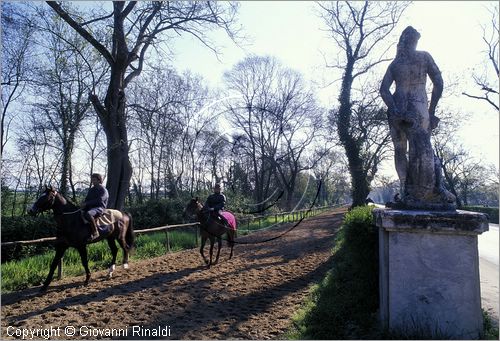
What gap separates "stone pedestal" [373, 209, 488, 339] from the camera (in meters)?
4.04

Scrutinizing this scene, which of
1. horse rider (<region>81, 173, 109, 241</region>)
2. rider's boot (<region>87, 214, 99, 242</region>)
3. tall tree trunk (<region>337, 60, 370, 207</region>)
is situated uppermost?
tall tree trunk (<region>337, 60, 370, 207</region>)

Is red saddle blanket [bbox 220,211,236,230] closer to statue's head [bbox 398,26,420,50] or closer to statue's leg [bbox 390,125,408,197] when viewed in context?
statue's leg [bbox 390,125,408,197]

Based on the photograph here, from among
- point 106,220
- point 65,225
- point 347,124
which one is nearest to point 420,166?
point 65,225

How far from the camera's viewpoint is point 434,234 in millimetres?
4168

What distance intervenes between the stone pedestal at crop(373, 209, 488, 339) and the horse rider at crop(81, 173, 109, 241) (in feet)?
19.7

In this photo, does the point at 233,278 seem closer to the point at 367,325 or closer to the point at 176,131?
the point at 367,325

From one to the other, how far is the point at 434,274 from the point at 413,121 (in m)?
1.96

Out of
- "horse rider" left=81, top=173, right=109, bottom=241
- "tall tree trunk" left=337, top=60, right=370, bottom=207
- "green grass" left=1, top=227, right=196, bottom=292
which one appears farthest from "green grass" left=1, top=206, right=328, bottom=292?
"tall tree trunk" left=337, top=60, right=370, bottom=207

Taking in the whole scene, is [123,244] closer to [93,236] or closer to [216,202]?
[93,236]

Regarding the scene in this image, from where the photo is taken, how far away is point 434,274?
4113 millimetres

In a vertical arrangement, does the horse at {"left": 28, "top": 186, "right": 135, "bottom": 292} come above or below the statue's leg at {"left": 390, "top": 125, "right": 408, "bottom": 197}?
below

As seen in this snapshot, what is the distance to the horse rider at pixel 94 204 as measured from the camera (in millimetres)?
7715

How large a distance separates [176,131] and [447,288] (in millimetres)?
11477

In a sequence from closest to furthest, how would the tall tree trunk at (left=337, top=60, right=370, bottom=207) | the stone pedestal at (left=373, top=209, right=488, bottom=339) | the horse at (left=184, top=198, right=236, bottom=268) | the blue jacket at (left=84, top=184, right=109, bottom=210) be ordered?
the stone pedestal at (left=373, top=209, right=488, bottom=339)
the blue jacket at (left=84, top=184, right=109, bottom=210)
the horse at (left=184, top=198, right=236, bottom=268)
the tall tree trunk at (left=337, top=60, right=370, bottom=207)
